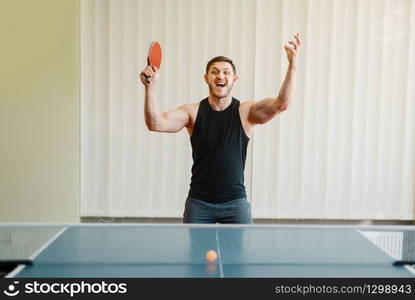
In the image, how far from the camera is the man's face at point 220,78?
3041 millimetres

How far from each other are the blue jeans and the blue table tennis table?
352mm

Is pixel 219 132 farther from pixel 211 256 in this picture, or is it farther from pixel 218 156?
pixel 211 256

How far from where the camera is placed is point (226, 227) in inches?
98.6

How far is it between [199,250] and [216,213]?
2.35 ft

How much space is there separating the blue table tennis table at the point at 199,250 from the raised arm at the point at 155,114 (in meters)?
0.65

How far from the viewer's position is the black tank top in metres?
2.88

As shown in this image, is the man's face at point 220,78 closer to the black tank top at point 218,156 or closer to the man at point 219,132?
the man at point 219,132

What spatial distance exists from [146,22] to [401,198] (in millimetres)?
2876

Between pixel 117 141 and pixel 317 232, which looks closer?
pixel 317 232

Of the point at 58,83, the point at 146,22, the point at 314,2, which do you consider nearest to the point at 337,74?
the point at 314,2

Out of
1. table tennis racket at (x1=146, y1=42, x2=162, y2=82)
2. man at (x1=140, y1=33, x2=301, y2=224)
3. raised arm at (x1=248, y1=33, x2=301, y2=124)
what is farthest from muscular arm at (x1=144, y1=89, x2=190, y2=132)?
raised arm at (x1=248, y1=33, x2=301, y2=124)

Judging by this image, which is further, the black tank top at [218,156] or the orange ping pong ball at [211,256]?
the black tank top at [218,156]

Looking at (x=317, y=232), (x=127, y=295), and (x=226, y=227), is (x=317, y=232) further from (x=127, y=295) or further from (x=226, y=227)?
(x=127, y=295)

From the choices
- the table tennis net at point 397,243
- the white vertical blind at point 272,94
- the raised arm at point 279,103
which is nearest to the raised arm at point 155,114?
the raised arm at point 279,103
